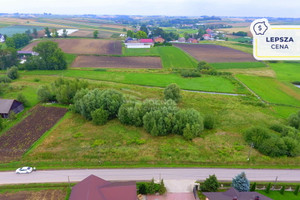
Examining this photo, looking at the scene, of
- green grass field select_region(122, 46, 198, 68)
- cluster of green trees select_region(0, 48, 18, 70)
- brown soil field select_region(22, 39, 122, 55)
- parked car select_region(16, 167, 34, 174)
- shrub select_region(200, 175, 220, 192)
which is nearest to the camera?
shrub select_region(200, 175, 220, 192)

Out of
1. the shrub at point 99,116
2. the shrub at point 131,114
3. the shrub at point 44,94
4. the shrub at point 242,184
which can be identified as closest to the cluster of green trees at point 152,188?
the shrub at point 242,184

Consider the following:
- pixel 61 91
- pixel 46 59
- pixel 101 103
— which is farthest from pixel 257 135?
pixel 46 59

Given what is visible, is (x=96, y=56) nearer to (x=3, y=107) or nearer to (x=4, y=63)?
(x=4, y=63)

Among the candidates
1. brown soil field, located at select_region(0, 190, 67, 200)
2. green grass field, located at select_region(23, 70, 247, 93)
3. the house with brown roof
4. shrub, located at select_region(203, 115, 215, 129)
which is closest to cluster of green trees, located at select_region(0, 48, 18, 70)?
green grass field, located at select_region(23, 70, 247, 93)

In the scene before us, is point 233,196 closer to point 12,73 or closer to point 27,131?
point 27,131

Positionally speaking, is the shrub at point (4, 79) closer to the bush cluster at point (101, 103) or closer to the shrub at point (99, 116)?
the bush cluster at point (101, 103)

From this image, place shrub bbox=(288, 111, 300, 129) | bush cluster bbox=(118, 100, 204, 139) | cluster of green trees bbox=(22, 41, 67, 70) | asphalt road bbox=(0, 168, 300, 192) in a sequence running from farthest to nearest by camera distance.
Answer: cluster of green trees bbox=(22, 41, 67, 70) < shrub bbox=(288, 111, 300, 129) < bush cluster bbox=(118, 100, 204, 139) < asphalt road bbox=(0, 168, 300, 192)

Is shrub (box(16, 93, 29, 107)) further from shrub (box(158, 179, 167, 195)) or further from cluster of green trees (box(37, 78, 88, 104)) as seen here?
shrub (box(158, 179, 167, 195))
